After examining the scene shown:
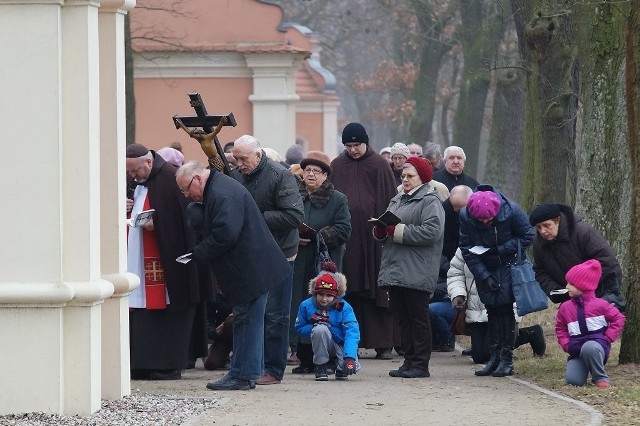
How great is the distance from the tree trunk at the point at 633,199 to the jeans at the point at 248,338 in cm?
292

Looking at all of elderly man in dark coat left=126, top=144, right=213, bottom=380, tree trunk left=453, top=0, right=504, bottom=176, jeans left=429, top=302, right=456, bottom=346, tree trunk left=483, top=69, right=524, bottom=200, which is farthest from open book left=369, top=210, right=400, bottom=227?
tree trunk left=453, top=0, right=504, bottom=176

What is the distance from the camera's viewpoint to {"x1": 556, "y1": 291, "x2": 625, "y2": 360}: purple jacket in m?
11.6

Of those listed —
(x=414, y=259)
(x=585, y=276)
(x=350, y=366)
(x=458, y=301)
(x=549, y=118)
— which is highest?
(x=549, y=118)

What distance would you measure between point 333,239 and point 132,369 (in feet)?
7.27

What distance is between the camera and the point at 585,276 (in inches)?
457

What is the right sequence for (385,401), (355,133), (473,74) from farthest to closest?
(473,74) < (355,133) < (385,401)

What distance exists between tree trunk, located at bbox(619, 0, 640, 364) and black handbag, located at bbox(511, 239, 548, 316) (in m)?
0.68

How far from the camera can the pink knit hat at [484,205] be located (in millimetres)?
12555

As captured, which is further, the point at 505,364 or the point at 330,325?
the point at 505,364

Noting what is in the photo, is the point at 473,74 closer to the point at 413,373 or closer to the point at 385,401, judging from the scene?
→ the point at 413,373

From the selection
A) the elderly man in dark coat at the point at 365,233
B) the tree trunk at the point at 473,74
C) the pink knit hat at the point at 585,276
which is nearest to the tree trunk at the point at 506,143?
the tree trunk at the point at 473,74

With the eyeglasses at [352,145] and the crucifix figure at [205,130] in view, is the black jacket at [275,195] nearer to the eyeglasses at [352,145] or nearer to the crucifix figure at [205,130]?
the crucifix figure at [205,130]

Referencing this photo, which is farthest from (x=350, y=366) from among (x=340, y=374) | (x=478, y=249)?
(x=478, y=249)

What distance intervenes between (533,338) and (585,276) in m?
2.65
